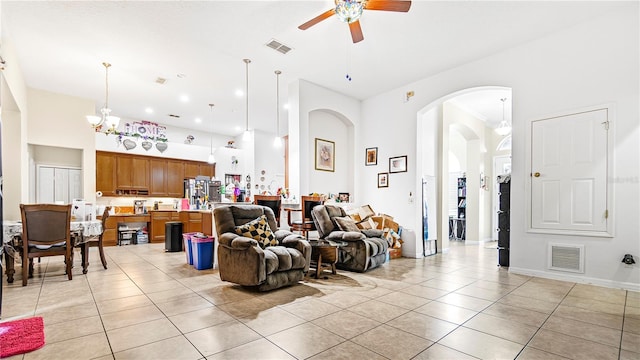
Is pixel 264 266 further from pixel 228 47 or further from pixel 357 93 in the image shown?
pixel 357 93

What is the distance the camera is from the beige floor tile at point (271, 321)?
2.45 m

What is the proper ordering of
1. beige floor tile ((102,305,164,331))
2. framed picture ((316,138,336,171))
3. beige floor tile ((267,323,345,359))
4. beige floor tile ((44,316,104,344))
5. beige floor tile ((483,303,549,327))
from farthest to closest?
framed picture ((316,138,336,171)) → beige floor tile ((483,303,549,327)) → beige floor tile ((102,305,164,331)) → beige floor tile ((44,316,104,344)) → beige floor tile ((267,323,345,359))

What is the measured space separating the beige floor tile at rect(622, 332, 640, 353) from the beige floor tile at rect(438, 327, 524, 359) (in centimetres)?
79

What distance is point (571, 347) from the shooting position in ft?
7.27

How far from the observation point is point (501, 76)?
4.86m

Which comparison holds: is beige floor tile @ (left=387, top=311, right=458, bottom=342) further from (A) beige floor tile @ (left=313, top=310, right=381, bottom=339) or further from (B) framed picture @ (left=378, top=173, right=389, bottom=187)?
(B) framed picture @ (left=378, top=173, right=389, bottom=187)

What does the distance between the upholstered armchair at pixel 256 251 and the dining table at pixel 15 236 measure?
6.87 feet

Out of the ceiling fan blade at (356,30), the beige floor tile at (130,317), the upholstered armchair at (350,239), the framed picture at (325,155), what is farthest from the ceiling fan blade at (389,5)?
the beige floor tile at (130,317)

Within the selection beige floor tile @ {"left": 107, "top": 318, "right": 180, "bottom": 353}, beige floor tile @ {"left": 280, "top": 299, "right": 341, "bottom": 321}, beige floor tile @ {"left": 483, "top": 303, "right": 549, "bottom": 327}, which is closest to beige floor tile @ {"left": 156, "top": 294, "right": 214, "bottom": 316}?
beige floor tile @ {"left": 107, "top": 318, "right": 180, "bottom": 353}

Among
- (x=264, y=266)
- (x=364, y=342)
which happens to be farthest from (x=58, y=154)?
(x=364, y=342)

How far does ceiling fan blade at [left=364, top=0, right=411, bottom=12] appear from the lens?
9.95 feet

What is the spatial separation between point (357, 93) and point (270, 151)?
453 cm

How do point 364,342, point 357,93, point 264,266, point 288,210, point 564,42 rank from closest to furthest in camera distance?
point 364,342, point 264,266, point 564,42, point 288,210, point 357,93

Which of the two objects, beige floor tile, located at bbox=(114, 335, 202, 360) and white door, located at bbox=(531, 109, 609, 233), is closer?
beige floor tile, located at bbox=(114, 335, 202, 360)
